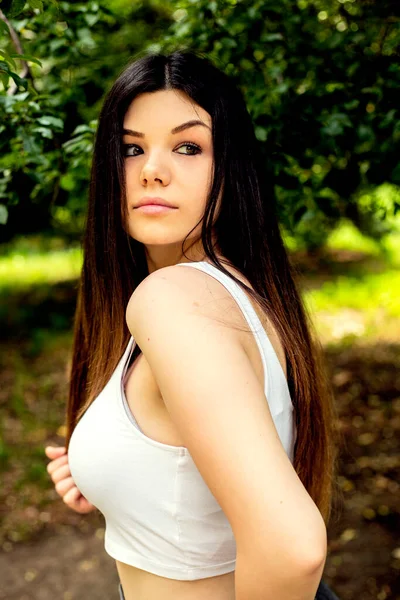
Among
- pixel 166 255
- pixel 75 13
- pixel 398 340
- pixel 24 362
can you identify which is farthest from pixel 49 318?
pixel 166 255

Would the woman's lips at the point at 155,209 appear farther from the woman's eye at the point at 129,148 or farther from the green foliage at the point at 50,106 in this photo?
the green foliage at the point at 50,106

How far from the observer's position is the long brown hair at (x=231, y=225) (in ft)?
4.96

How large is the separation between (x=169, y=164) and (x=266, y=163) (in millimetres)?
789

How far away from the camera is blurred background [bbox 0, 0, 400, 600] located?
229cm

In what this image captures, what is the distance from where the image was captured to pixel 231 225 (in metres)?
1.57

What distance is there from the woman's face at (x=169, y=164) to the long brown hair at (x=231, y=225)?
3 cm

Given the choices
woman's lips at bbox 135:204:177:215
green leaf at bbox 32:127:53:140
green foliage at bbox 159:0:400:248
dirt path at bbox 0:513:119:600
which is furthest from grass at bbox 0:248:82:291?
woman's lips at bbox 135:204:177:215

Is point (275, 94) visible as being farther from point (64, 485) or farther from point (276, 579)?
point (276, 579)

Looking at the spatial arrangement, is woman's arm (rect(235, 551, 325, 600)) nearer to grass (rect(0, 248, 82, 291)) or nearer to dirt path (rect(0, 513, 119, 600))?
dirt path (rect(0, 513, 119, 600))

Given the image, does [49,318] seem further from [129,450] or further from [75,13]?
[129,450]

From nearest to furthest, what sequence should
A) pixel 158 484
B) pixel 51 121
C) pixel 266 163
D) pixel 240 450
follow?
pixel 240 450, pixel 158 484, pixel 51 121, pixel 266 163

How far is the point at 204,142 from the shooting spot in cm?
153

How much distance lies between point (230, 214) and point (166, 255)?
0.77ft

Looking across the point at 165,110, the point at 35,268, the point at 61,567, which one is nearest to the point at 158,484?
the point at 165,110
